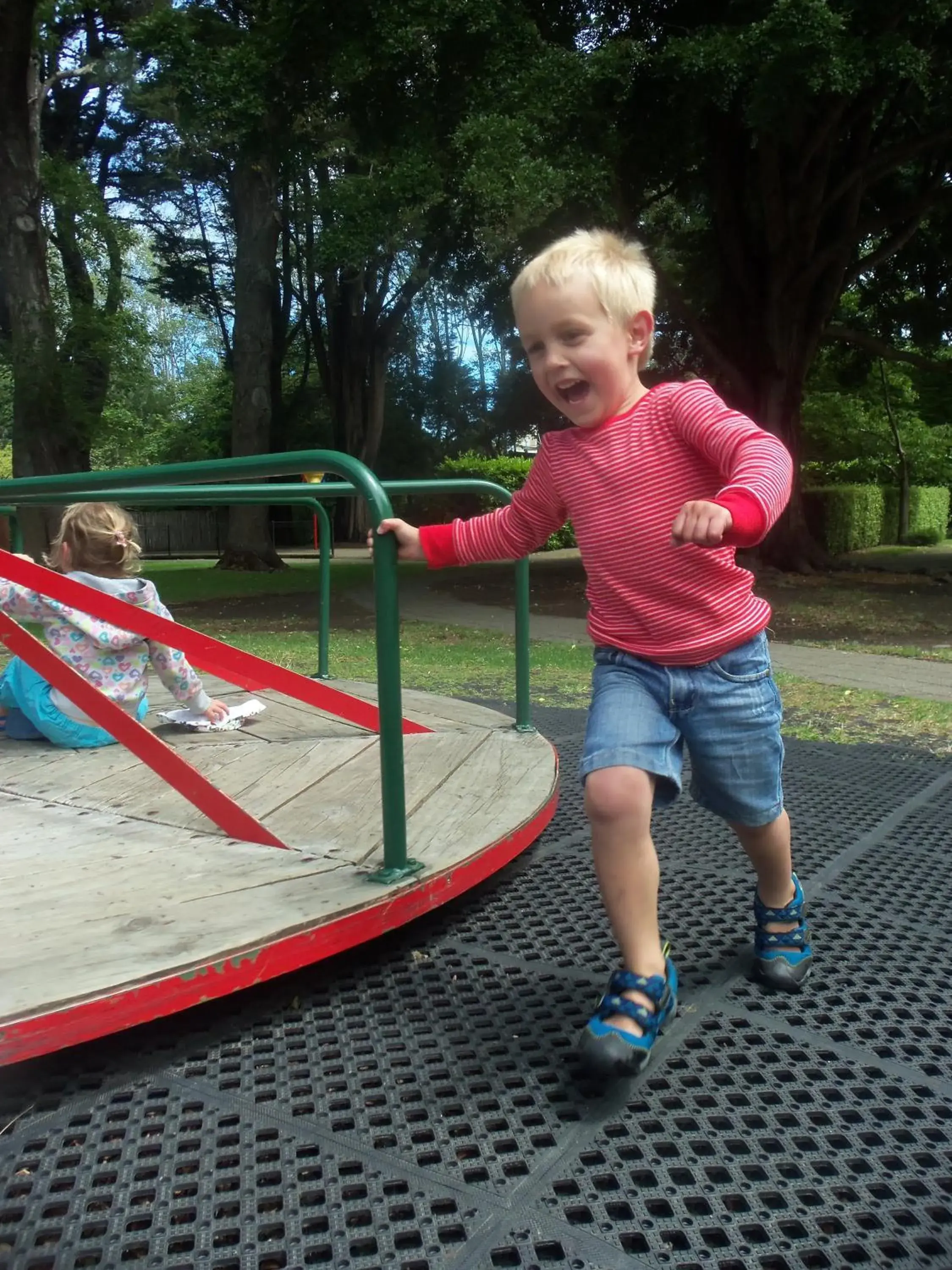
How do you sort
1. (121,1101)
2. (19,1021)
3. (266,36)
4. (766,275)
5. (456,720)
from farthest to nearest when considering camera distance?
(766,275)
(266,36)
(456,720)
(121,1101)
(19,1021)

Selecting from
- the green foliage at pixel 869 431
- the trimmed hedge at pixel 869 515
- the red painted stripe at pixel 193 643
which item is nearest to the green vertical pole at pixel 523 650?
the red painted stripe at pixel 193 643

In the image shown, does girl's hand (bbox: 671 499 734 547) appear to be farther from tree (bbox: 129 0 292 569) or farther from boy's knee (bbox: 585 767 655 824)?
tree (bbox: 129 0 292 569)

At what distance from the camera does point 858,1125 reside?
1558mm

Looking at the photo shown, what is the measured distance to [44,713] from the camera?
3354 millimetres

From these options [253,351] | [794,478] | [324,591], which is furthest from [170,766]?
[253,351]

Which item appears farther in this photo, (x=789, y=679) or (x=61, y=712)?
(x=789, y=679)

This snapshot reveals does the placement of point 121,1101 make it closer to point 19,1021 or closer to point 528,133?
point 19,1021

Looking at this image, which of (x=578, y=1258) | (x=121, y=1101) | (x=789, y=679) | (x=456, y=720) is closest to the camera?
(x=578, y=1258)

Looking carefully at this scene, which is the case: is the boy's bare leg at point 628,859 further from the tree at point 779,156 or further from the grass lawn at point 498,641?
the tree at point 779,156

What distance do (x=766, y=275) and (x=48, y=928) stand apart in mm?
13691

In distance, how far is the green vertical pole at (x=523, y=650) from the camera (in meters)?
3.50

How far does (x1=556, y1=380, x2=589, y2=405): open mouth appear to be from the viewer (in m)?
1.85

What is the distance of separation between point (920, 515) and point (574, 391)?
31.2 meters

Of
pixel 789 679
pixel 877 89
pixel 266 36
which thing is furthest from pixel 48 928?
pixel 877 89
